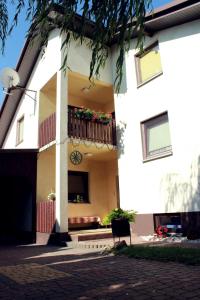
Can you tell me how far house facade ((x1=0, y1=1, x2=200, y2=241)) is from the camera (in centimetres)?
973

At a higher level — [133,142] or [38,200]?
[133,142]

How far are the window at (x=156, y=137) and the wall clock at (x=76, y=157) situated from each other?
3.52m

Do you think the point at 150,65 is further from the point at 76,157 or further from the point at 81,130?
the point at 76,157

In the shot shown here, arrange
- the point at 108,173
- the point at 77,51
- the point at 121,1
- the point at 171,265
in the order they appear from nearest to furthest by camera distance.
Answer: the point at 121,1
the point at 171,265
the point at 77,51
the point at 108,173

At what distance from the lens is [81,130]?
1187 centimetres

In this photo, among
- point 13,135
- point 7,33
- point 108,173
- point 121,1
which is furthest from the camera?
point 13,135

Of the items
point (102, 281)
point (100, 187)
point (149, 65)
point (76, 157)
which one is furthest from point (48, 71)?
point (102, 281)

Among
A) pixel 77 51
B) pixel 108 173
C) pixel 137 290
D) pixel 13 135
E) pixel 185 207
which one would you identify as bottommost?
pixel 137 290

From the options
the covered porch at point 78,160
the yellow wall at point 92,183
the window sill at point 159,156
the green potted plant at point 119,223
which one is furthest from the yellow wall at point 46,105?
the green potted plant at point 119,223

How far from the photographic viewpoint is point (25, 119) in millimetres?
15461

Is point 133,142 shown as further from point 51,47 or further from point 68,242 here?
point 51,47

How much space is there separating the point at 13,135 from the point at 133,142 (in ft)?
30.0

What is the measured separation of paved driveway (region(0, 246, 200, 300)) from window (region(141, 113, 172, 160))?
543cm

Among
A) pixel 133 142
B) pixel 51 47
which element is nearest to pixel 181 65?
pixel 133 142
